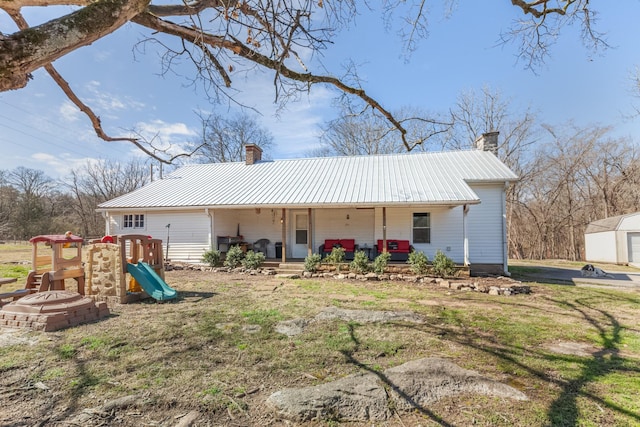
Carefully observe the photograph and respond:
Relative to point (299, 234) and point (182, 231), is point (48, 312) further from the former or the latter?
point (299, 234)

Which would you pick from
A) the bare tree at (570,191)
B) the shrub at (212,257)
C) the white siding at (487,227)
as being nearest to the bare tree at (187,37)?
the shrub at (212,257)

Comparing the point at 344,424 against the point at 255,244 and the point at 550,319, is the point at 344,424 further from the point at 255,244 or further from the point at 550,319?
the point at 255,244

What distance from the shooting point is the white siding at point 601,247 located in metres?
17.0

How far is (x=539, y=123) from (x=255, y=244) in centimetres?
2346

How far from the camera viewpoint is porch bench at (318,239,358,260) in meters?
12.6

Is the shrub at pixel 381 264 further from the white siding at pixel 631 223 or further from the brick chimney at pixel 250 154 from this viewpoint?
the white siding at pixel 631 223

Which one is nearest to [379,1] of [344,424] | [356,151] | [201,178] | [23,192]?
[344,424]

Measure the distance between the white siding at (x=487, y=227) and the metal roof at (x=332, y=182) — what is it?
2.24 ft

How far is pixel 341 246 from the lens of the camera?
12742mm

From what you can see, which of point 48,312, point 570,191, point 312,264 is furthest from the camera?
point 570,191

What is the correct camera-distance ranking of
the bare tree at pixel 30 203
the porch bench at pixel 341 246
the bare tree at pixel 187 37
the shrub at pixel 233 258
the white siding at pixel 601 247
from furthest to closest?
the bare tree at pixel 30 203, the white siding at pixel 601 247, the porch bench at pixel 341 246, the shrub at pixel 233 258, the bare tree at pixel 187 37

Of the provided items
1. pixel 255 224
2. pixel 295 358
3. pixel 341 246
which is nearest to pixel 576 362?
pixel 295 358

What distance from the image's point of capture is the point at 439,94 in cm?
857

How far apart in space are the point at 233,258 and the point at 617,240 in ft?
66.6
